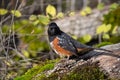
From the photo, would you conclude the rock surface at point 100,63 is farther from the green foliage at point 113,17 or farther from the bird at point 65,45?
the green foliage at point 113,17

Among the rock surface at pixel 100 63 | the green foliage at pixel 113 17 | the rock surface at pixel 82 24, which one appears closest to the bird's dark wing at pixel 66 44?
the rock surface at pixel 100 63

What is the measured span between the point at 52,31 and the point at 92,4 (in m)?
10.5

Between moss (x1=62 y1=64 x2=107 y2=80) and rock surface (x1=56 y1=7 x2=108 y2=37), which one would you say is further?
rock surface (x1=56 y1=7 x2=108 y2=37)

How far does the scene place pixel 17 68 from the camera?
8711 millimetres

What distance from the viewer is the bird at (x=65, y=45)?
20.0ft

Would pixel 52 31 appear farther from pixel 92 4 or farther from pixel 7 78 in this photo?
pixel 92 4

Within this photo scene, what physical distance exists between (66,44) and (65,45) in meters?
0.03

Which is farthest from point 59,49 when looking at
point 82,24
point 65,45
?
point 82,24

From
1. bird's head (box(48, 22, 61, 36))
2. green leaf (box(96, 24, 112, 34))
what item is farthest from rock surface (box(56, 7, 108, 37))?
bird's head (box(48, 22, 61, 36))

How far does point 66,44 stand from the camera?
623 centimetres

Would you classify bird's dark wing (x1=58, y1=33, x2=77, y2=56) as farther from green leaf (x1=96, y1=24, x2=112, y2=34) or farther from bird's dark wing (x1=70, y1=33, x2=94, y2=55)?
green leaf (x1=96, y1=24, x2=112, y2=34)

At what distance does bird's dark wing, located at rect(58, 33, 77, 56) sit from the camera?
609 centimetres

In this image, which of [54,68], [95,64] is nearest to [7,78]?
[54,68]

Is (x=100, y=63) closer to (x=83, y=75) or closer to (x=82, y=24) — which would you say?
(x=83, y=75)
